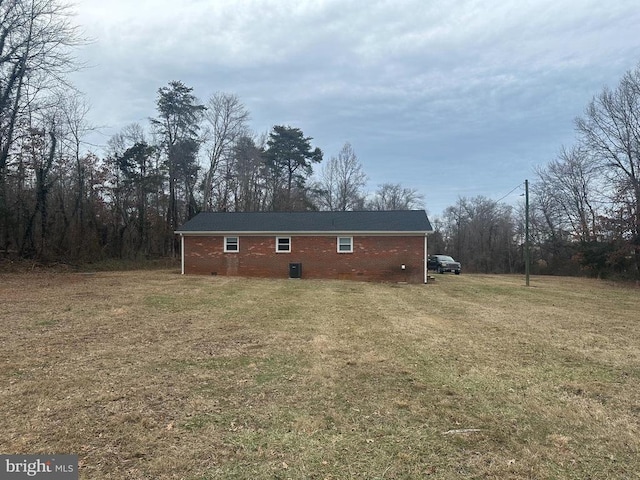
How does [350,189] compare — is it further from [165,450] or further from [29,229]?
[165,450]

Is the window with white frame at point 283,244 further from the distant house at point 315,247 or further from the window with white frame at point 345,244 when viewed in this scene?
the window with white frame at point 345,244

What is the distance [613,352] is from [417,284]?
1287 cm

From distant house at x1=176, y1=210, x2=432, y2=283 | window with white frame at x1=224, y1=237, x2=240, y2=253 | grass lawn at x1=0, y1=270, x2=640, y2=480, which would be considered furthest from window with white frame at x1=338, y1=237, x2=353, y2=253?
grass lawn at x1=0, y1=270, x2=640, y2=480

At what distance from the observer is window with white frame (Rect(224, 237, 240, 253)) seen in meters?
21.4

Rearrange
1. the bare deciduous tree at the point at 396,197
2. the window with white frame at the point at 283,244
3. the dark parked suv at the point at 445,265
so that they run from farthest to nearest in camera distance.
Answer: the bare deciduous tree at the point at 396,197, the dark parked suv at the point at 445,265, the window with white frame at the point at 283,244

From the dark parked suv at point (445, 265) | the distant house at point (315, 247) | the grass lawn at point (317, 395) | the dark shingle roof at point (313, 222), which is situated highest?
the dark shingle roof at point (313, 222)

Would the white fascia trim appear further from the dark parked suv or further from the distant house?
the dark parked suv

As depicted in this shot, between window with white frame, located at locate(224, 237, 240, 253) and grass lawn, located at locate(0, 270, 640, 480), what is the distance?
39.4 feet

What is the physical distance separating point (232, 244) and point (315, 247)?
4.49m

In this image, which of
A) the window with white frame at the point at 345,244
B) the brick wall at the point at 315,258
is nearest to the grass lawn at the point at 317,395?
the brick wall at the point at 315,258

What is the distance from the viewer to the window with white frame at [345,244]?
67.9ft

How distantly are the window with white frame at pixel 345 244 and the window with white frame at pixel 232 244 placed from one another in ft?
17.9

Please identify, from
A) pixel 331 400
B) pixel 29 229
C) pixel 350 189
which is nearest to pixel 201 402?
pixel 331 400

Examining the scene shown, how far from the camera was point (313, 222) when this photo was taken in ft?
71.8
